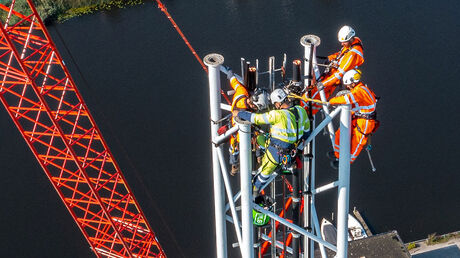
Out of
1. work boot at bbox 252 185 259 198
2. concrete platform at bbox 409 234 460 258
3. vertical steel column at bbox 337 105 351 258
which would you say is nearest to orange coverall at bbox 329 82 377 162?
vertical steel column at bbox 337 105 351 258

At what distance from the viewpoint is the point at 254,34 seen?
52.7 metres

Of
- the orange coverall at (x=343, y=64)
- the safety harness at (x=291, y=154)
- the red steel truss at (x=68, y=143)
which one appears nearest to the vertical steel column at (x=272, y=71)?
the safety harness at (x=291, y=154)

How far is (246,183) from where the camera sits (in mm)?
12312

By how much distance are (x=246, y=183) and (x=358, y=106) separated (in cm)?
582

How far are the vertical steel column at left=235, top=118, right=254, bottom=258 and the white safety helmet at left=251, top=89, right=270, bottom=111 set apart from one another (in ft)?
4.64

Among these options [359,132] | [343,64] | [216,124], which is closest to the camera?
[216,124]

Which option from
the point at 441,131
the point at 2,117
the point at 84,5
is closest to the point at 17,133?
the point at 2,117

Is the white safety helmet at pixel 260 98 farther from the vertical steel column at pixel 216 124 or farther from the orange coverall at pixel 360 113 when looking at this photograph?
the orange coverall at pixel 360 113

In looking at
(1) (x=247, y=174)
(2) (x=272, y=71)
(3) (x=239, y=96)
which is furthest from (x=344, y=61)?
(1) (x=247, y=174)

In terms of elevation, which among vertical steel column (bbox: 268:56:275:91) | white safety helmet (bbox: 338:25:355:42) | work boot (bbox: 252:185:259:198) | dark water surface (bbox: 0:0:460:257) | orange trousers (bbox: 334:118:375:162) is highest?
vertical steel column (bbox: 268:56:275:91)

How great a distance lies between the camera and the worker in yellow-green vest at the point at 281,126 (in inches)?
501

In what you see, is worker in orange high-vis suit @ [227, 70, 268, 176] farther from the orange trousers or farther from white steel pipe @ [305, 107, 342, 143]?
the orange trousers

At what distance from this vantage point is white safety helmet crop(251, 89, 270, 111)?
13.2 metres

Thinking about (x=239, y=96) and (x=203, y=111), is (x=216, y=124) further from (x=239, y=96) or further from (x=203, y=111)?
(x=203, y=111)
